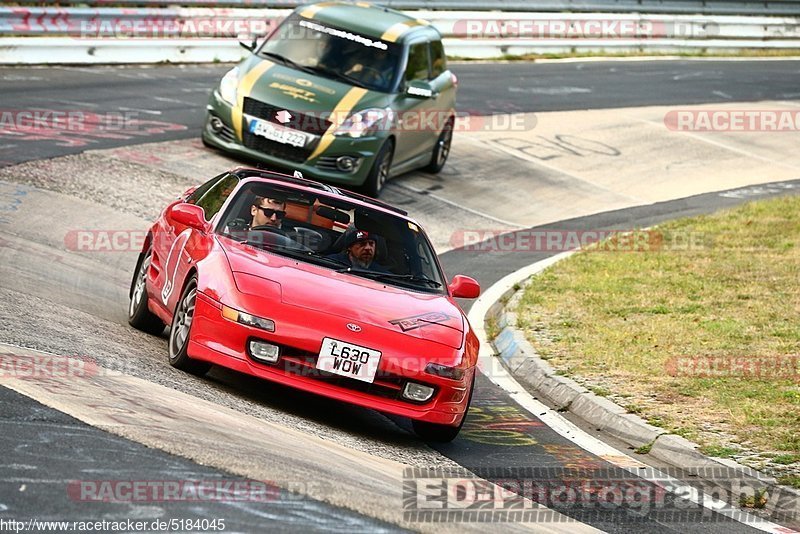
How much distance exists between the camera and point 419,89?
17.4 meters

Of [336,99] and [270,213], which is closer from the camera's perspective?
[270,213]

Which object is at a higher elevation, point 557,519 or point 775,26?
point 557,519

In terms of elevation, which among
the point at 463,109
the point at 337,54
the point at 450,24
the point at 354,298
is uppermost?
the point at 354,298

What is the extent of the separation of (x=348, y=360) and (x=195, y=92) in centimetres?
1420

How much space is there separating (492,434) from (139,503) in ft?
12.8

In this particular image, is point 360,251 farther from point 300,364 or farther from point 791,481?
point 791,481

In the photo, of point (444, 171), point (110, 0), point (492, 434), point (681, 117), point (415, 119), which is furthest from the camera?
point (681, 117)

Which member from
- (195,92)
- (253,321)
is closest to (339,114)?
(195,92)

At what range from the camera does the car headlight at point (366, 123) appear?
16.5 metres

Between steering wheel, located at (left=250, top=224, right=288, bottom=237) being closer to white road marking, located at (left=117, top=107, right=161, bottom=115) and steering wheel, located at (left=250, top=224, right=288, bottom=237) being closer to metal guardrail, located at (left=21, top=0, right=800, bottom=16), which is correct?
white road marking, located at (left=117, top=107, right=161, bottom=115)

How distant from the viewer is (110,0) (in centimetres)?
2389

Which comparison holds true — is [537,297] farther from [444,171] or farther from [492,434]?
[444,171]

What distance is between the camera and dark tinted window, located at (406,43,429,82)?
17844 mm

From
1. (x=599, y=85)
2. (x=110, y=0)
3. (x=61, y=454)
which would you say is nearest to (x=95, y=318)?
(x=61, y=454)
